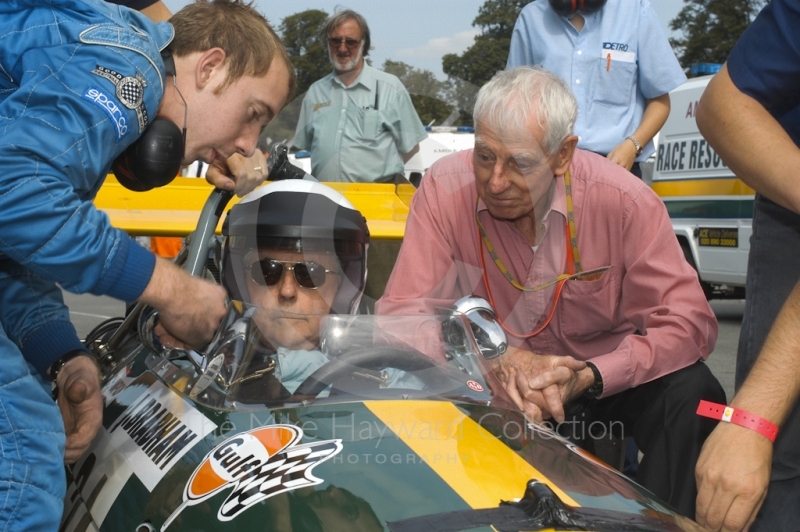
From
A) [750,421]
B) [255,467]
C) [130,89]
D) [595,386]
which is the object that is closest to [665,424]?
[595,386]

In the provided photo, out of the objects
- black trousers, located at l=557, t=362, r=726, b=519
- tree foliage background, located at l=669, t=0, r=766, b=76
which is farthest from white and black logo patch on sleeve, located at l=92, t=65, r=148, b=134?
tree foliage background, located at l=669, t=0, r=766, b=76

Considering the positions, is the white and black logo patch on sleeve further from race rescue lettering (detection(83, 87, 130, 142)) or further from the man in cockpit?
the man in cockpit

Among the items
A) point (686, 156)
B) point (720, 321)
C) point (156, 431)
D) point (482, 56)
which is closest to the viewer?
point (156, 431)

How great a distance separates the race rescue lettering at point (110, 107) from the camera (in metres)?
1.68

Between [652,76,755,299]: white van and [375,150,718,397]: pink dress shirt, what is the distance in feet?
19.4

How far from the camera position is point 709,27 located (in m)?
28.2

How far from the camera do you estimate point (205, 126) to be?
206 centimetres

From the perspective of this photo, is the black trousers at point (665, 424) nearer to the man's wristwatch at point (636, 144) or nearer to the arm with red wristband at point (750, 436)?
the arm with red wristband at point (750, 436)

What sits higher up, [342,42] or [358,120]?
[342,42]

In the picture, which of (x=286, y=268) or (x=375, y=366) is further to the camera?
(x=286, y=268)

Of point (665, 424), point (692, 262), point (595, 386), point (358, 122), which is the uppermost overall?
point (358, 122)

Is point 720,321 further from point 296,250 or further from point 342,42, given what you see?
point 296,250

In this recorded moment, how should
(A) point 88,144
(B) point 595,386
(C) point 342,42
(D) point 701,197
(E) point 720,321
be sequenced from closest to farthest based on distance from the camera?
(A) point 88,144
(B) point 595,386
(C) point 342,42
(D) point 701,197
(E) point 720,321

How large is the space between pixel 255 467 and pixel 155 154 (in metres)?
0.71
